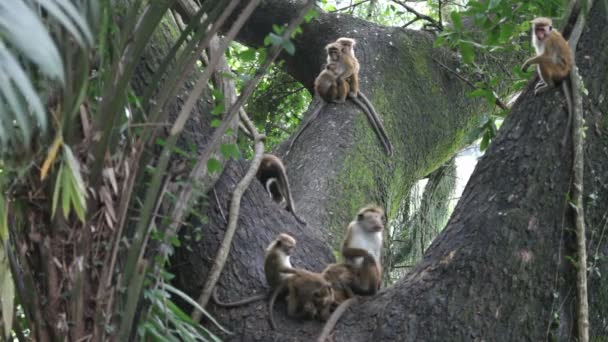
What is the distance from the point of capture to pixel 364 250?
488 centimetres

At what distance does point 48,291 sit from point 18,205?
0.95 ft

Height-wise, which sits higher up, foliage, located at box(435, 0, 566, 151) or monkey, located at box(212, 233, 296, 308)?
foliage, located at box(435, 0, 566, 151)

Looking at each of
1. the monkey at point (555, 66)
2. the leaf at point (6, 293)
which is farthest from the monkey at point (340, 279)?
the leaf at point (6, 293)

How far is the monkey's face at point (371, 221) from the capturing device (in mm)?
5070

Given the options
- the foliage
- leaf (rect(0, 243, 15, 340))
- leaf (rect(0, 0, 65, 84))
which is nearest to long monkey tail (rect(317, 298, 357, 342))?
the foliage

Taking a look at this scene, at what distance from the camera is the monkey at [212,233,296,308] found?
4.02 metres

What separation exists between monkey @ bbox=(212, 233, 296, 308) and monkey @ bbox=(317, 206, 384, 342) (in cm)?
34

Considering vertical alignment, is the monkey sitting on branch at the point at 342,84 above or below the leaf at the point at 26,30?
above

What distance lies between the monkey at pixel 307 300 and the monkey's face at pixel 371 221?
0.97 m

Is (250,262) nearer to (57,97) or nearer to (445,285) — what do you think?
(445,285)

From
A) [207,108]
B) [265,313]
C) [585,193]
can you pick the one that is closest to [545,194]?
[585,193]

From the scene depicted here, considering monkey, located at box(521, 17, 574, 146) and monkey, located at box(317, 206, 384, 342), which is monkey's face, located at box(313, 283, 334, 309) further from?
monkey, located at box(521, 17, 574, 146)

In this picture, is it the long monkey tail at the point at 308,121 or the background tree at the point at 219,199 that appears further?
the long monkey tail at the point at 308,121

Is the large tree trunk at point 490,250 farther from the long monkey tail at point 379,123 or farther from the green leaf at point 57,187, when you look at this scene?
the green leaf at point 57,187
